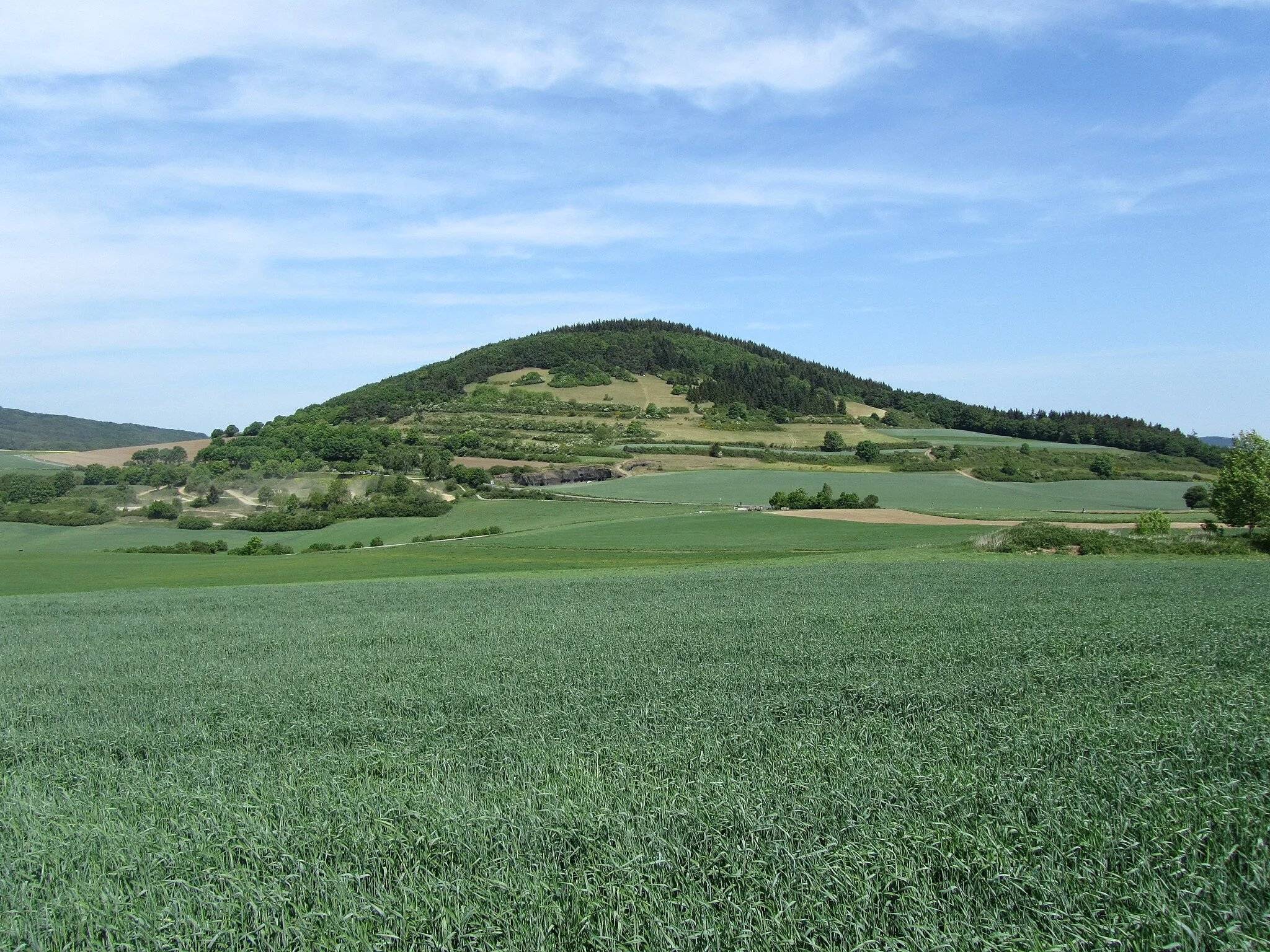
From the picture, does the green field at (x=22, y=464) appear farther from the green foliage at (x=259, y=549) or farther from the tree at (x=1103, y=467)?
the tree at (x=1103, y=467)

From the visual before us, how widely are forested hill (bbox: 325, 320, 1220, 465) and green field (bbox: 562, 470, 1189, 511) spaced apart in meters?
39.5

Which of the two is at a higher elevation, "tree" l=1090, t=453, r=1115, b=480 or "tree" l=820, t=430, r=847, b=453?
"tree" l=820, t=430, r=847, b=453

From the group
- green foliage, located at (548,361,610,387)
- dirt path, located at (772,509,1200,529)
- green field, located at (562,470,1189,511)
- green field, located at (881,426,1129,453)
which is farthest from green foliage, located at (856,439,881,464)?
green foliage, located at (548,361,610,387)

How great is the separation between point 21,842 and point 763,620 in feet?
36.0

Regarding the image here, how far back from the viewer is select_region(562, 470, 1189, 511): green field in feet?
239

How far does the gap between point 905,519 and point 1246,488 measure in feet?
72.1

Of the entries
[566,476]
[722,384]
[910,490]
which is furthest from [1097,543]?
[722,384]

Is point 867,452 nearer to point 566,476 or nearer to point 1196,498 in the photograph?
point 566,476

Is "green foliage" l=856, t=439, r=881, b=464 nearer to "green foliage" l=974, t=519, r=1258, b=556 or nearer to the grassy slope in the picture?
the grassy slope

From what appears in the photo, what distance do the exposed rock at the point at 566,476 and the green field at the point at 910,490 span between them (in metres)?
5.60

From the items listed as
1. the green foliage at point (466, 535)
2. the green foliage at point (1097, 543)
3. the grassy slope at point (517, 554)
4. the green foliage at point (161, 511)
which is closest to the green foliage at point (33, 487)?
the green foliage at point (161, 511)

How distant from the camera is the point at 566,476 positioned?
3851 inches

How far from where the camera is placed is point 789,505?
72.5 meters

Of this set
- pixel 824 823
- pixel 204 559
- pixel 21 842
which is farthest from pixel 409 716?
pixel 204 559
